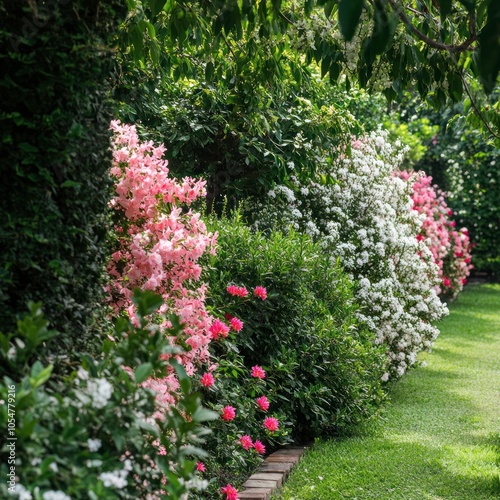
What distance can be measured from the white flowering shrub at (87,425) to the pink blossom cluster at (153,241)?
139cm

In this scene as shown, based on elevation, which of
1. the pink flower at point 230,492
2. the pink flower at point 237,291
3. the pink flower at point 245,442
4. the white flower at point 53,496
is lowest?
the pink flower at point 230,492

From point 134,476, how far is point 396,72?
121 inches

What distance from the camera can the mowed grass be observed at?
5344 millimetres

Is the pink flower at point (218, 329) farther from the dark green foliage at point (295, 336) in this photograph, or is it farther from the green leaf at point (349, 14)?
the green leaf at point (349, 14)

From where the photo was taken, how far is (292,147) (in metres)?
8.23

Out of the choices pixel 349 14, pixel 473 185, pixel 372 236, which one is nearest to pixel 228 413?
pixel 349 14

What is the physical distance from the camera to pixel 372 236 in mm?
8688

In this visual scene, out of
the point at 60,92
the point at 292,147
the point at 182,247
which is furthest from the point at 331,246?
the point at 60,92

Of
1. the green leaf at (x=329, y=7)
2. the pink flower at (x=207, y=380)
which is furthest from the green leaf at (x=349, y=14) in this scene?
the pink flower at (x=207, y=380)

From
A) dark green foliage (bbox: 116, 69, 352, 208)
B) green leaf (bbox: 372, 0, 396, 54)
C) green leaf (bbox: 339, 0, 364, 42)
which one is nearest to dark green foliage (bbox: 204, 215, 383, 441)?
dark green foliage (bbox: 116, 69, 352, 208)

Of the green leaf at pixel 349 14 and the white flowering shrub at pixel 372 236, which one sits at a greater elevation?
the green leaf at pixel 349 14

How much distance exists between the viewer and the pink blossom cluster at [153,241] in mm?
Result: 4062

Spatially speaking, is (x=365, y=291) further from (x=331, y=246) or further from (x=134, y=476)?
(x=134, y=476)

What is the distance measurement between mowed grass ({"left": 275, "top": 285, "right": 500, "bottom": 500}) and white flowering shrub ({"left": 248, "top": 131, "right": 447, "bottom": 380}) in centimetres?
53
